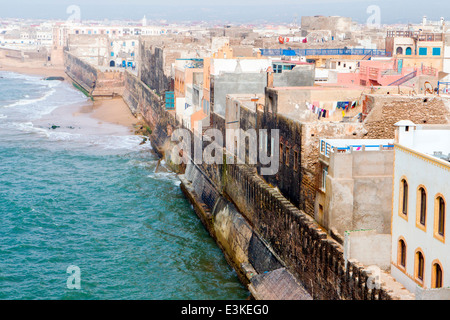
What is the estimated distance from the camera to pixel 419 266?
21516mm

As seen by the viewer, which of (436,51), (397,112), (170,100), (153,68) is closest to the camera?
(397,112)

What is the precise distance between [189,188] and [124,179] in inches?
317

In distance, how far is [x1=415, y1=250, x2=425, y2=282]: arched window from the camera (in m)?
21.3

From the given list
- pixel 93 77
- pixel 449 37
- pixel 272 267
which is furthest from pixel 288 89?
pixel 93 77

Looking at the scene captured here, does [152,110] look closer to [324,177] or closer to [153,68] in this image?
[153,68]

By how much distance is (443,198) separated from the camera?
19.8 m

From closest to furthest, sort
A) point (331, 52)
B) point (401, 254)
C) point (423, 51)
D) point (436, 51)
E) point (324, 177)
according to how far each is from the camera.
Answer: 1. point (401, 254)
2. point (324, 177)
3. point (436, 51)
4. point (423, 51)
5. point (331, 52)

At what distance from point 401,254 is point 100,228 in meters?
22.7

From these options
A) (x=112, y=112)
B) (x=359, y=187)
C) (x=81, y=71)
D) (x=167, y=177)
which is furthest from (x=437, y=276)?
(x=81, y=71)

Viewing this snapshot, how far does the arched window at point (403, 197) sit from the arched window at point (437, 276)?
2201 millimetres

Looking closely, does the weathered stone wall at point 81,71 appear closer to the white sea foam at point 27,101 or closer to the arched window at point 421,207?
the white sea foam at point 27,101

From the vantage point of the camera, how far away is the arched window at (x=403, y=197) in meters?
22.1

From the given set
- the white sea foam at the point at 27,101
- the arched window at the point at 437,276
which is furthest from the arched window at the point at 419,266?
the white sea foam at the point at 27,101
